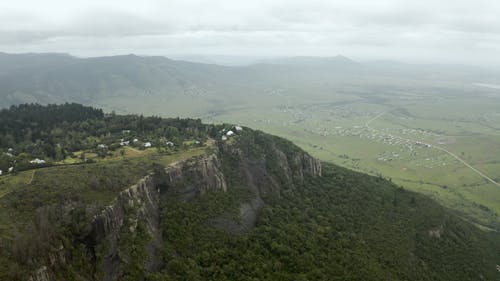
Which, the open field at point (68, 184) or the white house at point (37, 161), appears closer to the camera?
the open field at point (68, 184)

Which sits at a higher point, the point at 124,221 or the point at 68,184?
the point at 68,184

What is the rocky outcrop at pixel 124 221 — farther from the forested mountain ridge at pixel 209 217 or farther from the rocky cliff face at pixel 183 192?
the forested mountain ridge at pixel 209 217

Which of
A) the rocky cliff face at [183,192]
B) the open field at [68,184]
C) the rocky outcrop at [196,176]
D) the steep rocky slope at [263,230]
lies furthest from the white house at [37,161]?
the rocky outcrop at [196,176]

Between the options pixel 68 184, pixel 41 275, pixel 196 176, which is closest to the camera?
pixel 41 275

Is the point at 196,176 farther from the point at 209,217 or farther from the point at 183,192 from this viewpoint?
the point at 209,217

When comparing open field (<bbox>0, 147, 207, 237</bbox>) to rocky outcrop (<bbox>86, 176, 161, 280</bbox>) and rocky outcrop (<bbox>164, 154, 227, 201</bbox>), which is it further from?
rocky outcrop (<bbox>164, 154, 227, 201</bbox>)

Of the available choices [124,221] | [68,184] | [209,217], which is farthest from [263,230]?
[68,184]

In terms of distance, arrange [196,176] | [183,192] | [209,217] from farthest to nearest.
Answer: [196,176] < [183,192] < [209,217]
